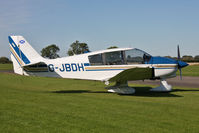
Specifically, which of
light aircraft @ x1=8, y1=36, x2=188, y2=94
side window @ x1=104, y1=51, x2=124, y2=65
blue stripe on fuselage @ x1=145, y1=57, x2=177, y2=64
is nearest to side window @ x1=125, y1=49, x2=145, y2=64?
light aircraft @ x1=8, y1=36, x2=188, y2=94

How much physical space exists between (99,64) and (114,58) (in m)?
0.93

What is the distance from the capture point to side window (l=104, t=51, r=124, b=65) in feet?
35.1

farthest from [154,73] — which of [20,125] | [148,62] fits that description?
[20,125]

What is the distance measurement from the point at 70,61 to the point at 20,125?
22.5ft

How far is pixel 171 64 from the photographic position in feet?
36.5

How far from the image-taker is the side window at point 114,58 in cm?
1071

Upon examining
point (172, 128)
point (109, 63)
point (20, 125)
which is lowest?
point (172, 128)

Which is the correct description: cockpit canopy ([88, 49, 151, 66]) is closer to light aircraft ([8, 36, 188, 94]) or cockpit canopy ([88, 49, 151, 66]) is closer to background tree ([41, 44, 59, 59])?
light aircraft ([8, 36, 188, 94])

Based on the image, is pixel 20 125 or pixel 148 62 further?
pixel 148 62

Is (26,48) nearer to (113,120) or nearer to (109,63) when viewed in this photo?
(109,63)

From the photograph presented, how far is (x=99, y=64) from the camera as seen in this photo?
35.7 ft

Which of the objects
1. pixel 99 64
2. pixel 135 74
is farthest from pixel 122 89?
pixel 99 64

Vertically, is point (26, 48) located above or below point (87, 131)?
above

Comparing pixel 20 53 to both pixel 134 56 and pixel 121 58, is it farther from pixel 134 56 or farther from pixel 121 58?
pixel 134 56
